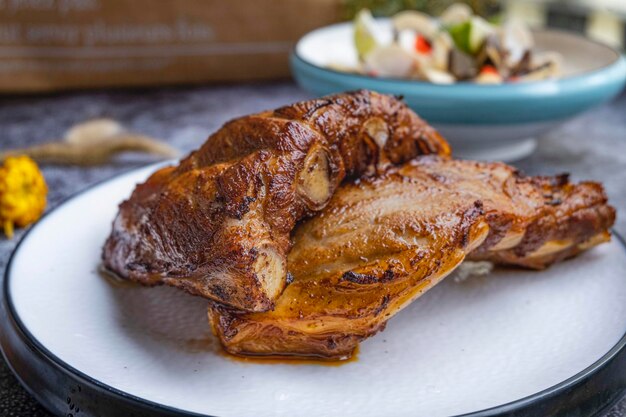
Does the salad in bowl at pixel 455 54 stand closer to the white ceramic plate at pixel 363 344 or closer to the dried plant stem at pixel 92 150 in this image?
the dried plant stem at pixel 92 150

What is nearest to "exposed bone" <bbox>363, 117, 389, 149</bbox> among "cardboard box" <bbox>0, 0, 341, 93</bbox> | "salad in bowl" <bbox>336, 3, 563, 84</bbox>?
"salad in bowl" <bbox>336, 3, 563, 84</bbox>

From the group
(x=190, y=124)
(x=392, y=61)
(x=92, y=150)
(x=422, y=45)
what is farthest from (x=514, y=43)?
(x=92, y=150)

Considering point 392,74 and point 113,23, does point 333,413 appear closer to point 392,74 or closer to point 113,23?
point 392,74

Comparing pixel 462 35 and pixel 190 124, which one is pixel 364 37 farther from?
pixel 190 124

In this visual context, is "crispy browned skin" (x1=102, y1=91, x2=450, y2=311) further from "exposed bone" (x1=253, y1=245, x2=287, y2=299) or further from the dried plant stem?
the dried plant stem

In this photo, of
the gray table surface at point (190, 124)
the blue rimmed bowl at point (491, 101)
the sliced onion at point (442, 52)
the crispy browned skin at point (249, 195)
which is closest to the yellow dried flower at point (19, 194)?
the gray table surface at point (190, 124)

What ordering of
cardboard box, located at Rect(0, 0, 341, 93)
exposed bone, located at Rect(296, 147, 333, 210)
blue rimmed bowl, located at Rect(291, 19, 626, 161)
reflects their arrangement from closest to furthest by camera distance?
exposed bone, located at Rect(296, 147, 333, 210) → blue rimmed bowl, located at Rect(291, 19, 626, 161) → cardboard box, located at Rect(0, 0, 341, 93)

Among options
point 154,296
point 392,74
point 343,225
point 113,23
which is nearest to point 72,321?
point 154,296
